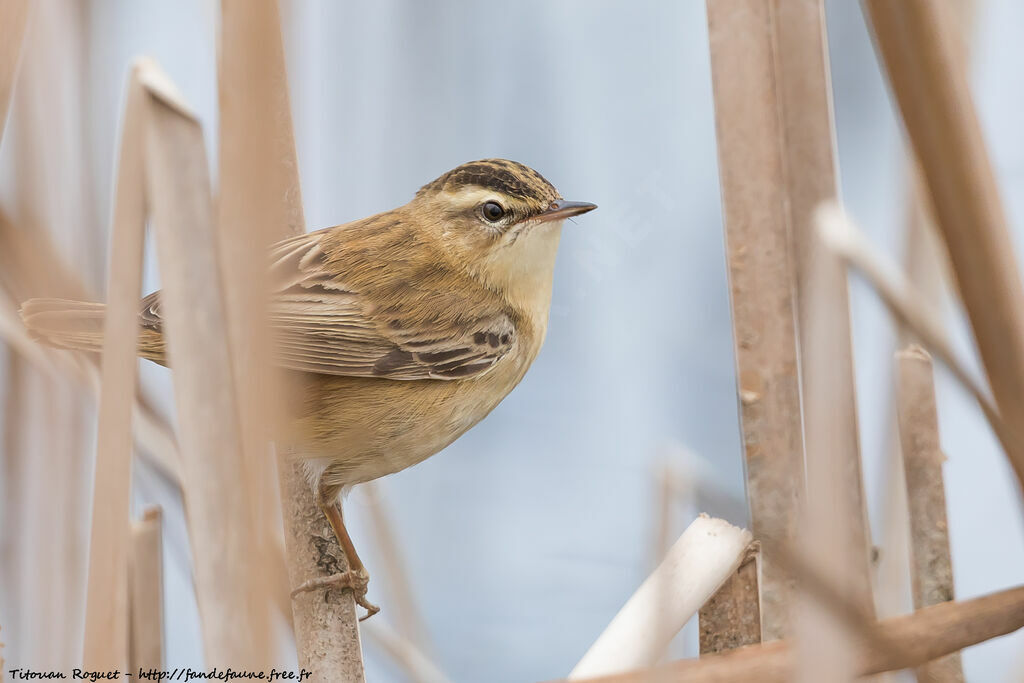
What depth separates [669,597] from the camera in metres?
1.96

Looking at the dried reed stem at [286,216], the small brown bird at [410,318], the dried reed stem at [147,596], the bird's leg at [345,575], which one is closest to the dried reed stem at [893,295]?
the small brown bird at [410,318]

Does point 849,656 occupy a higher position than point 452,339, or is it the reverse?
point 452,339

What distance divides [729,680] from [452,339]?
1467mm

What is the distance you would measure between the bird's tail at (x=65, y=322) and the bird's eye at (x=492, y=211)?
1.23 metres

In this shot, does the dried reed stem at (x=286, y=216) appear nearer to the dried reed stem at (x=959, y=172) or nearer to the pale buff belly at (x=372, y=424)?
the pale buff belly at (x=372, y=424)

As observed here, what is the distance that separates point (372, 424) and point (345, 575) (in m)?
0.48

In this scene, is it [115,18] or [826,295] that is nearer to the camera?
[826,295]

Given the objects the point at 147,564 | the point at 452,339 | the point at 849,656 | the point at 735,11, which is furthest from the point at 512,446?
the point at 849,656

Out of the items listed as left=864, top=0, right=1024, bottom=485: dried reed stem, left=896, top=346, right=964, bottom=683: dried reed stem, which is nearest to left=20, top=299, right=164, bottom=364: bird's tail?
left=864, top=0, right=1024, bottom=485: dried reed stem

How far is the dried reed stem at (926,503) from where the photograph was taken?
2445mm

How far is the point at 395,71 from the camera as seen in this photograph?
2.23 metres

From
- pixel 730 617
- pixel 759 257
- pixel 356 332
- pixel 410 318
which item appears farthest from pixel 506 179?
pixel 730 617

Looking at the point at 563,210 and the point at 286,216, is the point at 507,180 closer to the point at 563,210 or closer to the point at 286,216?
the point at 563,210

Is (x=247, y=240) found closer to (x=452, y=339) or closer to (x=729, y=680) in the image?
(x=729, y=680)
